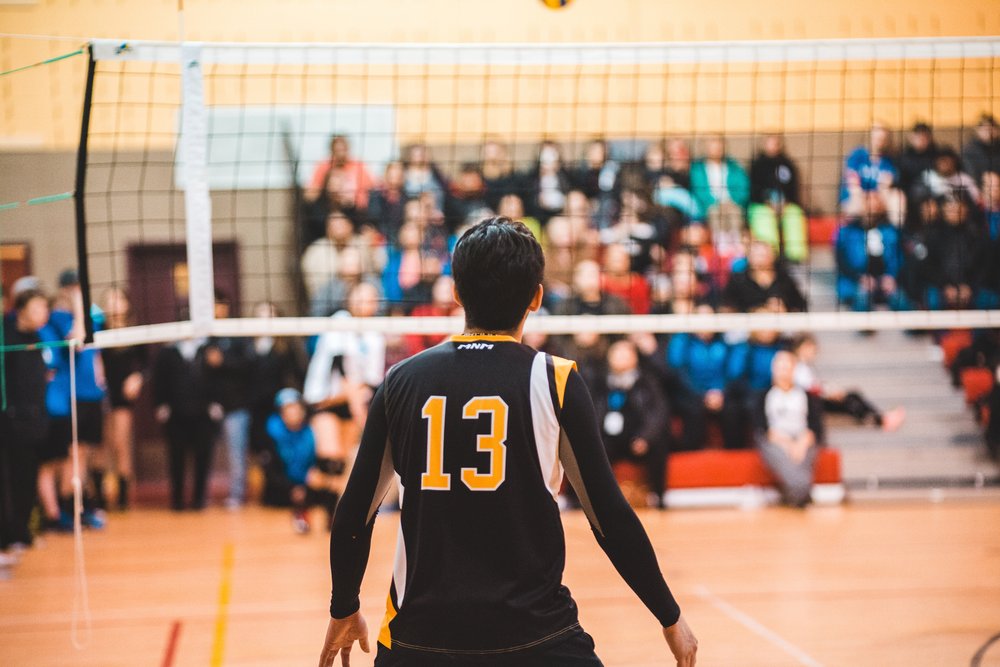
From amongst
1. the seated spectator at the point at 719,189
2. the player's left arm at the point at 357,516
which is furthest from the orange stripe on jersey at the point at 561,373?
the seated spectator at the point at 719,189

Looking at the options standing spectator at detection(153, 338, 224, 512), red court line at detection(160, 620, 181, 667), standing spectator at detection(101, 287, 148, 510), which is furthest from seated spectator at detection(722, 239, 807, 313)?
red court line at detection(160, 620, 181, 667)

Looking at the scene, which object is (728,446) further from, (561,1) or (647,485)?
(561,1)

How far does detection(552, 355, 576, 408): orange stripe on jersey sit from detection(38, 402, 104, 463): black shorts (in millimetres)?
5678

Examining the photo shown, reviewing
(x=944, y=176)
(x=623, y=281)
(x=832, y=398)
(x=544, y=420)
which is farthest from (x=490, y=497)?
(x=944, y=176)

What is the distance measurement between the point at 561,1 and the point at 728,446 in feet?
14.1

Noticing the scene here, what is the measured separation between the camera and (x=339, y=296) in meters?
7.54

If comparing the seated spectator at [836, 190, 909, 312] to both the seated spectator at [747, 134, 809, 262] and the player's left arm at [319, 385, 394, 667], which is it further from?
the player's left arm at [319, 385, 394, 667]

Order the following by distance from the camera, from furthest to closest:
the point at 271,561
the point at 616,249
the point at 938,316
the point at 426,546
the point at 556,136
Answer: the point at 556,136
the point at 616,249
the point at 271,561
the point at 938,316
the point at 426,546

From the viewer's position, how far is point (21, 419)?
600 centimetres

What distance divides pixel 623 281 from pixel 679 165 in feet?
4.52

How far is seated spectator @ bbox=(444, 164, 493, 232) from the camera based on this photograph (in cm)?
846

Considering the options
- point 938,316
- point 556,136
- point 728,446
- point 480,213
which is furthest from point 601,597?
point 556,136

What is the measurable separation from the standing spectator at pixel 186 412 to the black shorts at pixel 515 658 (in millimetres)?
6372

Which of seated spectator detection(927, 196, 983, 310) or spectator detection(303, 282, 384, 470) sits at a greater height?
seated spectator detection(927, 196, 983, 310)
